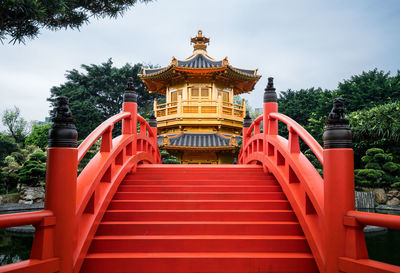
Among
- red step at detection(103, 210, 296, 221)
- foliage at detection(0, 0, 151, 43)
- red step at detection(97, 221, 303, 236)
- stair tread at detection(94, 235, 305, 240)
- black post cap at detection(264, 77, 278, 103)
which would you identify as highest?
foliage at detection(0, 0, 151, 43)

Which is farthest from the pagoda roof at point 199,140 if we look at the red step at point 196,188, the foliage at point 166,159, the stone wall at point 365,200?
the red step at point 196,188

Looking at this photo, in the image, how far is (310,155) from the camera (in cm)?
1456

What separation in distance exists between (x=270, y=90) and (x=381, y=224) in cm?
317

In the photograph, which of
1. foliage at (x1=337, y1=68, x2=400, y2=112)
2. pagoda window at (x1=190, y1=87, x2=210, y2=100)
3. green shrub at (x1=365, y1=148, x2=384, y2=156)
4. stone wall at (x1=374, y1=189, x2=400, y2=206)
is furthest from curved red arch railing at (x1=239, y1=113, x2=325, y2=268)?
foliage at (x1=337, y1=68, x2=400, y2=112)

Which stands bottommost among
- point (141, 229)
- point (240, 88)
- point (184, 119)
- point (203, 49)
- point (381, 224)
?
point (141, 229)

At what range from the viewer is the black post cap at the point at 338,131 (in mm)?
2387

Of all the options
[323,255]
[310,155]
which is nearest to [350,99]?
[310,155]

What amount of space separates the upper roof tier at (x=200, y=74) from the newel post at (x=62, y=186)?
40.8 feet

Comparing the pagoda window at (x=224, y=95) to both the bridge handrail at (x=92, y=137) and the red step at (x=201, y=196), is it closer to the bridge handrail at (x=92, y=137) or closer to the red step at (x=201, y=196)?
the bridge handrail at (x=92, y=137)

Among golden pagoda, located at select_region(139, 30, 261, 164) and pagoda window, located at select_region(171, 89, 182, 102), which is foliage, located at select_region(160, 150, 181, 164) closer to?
golden pagoda, located at select_region(139, 30, 261, 164)

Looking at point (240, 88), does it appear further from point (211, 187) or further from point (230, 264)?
point (230, 264)

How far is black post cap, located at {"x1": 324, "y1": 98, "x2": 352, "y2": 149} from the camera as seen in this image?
2.39m

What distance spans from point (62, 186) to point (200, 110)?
12.7 m

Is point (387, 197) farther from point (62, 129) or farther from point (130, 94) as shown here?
point (62, 129)
